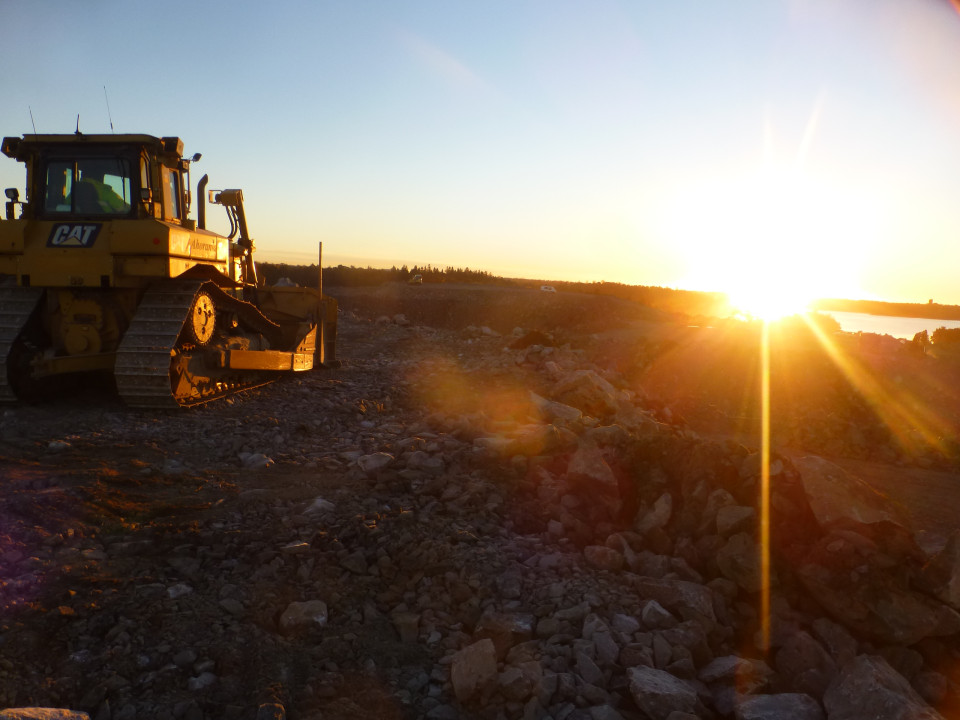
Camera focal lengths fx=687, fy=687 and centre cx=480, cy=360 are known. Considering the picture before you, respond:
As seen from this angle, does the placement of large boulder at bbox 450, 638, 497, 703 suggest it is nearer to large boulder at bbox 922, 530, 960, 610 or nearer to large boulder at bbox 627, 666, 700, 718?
large boulder at bbox 627, 666, 700, 718

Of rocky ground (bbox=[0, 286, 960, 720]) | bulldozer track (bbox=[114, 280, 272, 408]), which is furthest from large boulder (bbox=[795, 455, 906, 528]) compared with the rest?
bulldozer track (bbox=[114, 280, 272, 408])

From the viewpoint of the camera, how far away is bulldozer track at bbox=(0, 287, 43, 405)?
7508 mm

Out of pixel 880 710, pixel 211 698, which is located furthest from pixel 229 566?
pixel 880 710

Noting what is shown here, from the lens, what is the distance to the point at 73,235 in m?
7.73

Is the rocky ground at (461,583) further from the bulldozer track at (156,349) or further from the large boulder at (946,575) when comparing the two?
the bulldozer track at (156,349)

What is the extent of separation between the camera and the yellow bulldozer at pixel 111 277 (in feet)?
25.0

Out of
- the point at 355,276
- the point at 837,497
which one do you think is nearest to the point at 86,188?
the point at 837,497

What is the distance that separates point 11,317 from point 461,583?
6726 millimetres

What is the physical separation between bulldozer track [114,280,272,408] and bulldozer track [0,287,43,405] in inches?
45.8

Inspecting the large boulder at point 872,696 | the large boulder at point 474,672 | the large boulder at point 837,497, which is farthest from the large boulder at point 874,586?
the large boulder at point 474,672

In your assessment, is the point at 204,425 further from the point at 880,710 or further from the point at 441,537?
the point at 880,710

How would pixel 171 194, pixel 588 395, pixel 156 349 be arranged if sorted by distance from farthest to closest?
pixel 588 395, pixel 171 194, pixel 156 349

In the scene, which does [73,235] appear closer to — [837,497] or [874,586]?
[837,497]

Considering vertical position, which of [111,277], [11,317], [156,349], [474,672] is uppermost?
[111,277]
